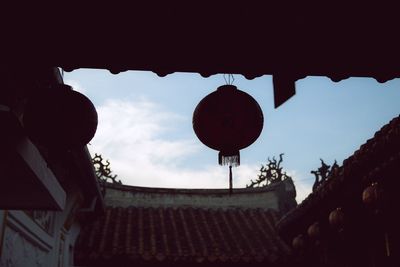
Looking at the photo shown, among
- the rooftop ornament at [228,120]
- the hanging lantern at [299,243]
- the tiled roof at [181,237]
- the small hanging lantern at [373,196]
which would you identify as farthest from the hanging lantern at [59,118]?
Answer: the hanging lantern at [299,243]

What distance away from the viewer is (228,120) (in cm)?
282

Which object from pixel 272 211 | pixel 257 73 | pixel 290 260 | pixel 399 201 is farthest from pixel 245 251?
pixel 257 73

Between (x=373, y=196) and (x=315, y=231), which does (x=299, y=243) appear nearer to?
(x=315, y=231)

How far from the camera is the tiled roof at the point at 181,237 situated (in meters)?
9.91

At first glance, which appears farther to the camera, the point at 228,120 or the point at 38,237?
the point at 38,237

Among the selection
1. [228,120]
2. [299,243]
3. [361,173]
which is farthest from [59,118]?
[299,243]

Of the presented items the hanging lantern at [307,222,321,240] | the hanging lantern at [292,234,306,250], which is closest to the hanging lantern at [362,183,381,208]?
the hanging lantern at [307,222,321,240]

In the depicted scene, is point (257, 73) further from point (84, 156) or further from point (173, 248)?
point (173, 248)

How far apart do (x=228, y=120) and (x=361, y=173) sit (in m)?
4.64

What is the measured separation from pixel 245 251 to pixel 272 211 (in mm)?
3696

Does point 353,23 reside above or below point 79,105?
above

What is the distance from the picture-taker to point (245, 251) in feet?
34.6

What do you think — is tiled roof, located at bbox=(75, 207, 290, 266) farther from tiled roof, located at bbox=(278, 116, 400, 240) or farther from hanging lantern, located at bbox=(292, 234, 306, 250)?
tiled roof, located at bbox=(278, 116, 400, 240)

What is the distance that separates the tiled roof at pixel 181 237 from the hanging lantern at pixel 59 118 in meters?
7.35
